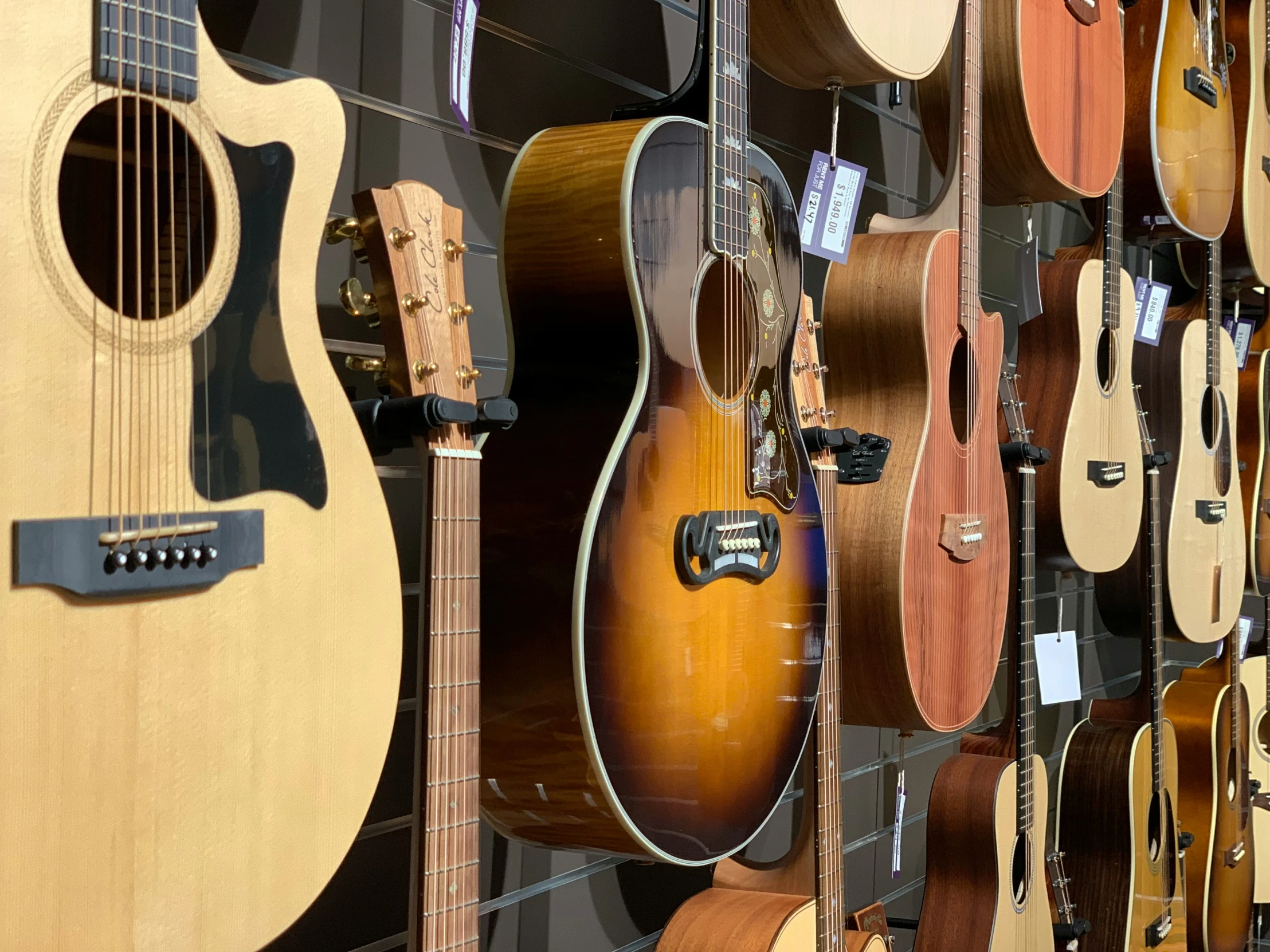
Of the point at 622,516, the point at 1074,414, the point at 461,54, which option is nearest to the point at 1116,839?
the point at 1074,414

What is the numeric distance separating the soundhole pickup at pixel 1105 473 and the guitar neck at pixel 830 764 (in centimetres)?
74

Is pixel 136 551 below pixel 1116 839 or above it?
above

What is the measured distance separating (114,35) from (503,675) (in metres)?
0.54

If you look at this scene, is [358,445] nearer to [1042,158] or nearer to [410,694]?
[410,694]

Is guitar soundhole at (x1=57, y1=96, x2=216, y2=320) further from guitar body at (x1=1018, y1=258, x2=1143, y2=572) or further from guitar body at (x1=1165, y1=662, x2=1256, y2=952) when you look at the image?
guitar body at (x1=1165, y1=662, x2=1256, y2=952)

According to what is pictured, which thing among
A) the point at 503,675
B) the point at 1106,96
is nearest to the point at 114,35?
the point at 503,675

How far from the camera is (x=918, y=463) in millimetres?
1480

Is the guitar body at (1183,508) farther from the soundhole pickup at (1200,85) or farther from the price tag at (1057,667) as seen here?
the soundhole pickup at (1200,85)

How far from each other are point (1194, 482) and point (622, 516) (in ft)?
6.02

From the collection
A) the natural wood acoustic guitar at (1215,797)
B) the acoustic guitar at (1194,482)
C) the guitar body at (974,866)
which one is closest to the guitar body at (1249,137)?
the acoustic guitar at (1194,482)

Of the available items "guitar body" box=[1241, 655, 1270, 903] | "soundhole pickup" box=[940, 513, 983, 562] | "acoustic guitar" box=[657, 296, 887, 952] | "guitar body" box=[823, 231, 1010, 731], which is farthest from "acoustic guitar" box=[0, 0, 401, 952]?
"guitar body" box=[1241, 655, 1270, 903]

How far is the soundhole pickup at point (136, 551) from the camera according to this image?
65cm

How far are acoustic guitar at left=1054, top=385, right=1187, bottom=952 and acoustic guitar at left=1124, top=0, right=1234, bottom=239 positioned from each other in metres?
0.40

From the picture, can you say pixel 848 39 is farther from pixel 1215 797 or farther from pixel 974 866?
pixel 1215 797
